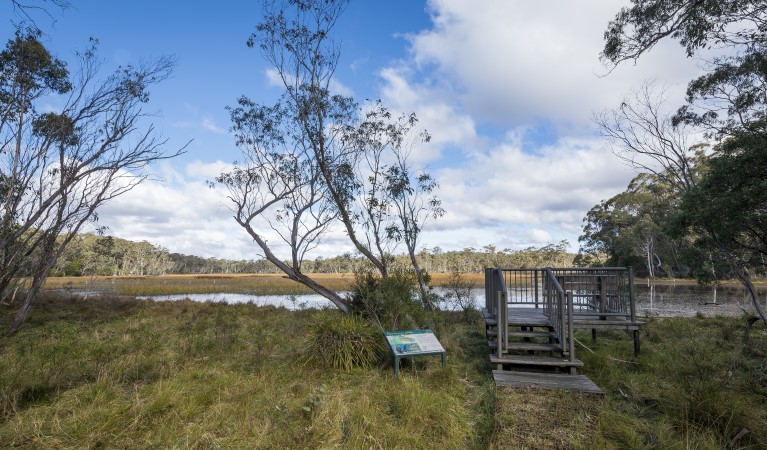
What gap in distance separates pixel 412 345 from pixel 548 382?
216cm

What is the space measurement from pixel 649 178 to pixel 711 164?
124 feet

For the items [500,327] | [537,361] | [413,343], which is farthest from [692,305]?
[413,343]

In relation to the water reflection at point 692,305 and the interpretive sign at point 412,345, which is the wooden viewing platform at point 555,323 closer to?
the interpretive sign at point 412,345

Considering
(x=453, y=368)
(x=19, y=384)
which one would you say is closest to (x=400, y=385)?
(x=453, y=368)

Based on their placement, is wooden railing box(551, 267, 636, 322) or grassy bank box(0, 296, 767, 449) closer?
grassy bank box(0, 296, 767, 449)

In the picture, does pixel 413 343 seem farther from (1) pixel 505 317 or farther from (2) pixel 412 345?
(1) pixel 505 317

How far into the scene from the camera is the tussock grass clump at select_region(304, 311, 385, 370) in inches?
262

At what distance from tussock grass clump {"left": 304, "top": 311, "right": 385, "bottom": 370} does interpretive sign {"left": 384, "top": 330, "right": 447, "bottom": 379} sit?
698 mm

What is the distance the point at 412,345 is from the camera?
6309mm

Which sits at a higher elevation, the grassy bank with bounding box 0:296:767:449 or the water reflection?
the water reflection

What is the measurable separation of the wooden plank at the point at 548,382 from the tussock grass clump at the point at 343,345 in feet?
7.66

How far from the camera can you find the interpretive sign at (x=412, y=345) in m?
6.12

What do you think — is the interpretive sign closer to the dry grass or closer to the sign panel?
the sign panel

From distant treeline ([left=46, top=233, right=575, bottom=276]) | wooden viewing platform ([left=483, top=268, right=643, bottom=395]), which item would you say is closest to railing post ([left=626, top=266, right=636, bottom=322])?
wooden viewing platform ([left=483, top=268, right=643, bottom=395])
